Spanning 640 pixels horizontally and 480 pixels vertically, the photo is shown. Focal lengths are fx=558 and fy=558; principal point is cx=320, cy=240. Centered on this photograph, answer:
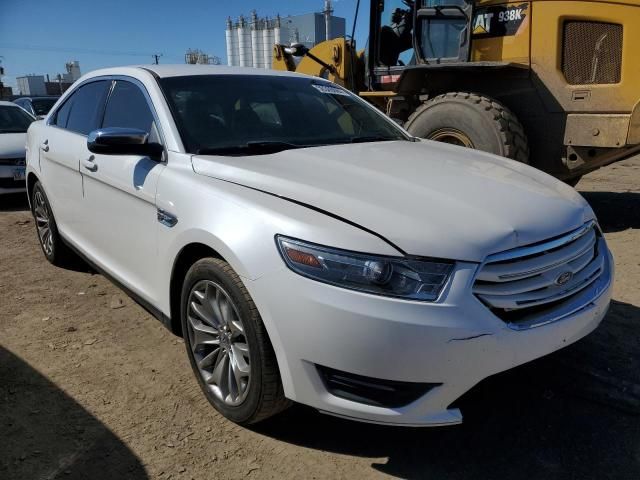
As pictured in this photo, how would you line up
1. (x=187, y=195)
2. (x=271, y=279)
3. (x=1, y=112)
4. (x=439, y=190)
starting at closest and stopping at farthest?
1. (x=271, y=279)
2. (x=439, y=190)
3. (x=187, y=195)
4. (x=1, y=112)

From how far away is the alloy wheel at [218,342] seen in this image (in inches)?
97.7

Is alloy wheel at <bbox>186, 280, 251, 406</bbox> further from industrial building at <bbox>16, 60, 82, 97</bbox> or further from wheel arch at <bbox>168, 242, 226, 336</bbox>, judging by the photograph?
industrial building at <bbox>16, 60, 82, 97</bbox>

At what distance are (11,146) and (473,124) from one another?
623 centimetres

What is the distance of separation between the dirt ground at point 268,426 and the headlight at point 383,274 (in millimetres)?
489

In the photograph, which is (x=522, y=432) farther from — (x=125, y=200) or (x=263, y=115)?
(x=125, y=200)

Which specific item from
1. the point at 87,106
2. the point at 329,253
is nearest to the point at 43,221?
the point at 87,106

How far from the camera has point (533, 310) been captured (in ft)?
7.24

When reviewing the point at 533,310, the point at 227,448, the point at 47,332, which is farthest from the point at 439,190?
the point at 47,332

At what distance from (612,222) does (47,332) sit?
5525 mm

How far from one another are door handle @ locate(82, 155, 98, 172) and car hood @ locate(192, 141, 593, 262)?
3.61ft

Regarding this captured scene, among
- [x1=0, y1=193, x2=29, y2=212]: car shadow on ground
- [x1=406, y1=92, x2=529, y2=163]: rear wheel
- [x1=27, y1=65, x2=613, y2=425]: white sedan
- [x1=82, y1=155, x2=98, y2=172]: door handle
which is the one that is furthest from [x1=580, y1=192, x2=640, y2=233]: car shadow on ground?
[x1=0, y1=193, x2=29, y2=212]: car shadow on ground

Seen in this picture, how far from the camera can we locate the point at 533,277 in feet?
7.28

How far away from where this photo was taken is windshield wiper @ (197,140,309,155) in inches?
115

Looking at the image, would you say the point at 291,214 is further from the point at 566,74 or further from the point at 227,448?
the point at 566,74
